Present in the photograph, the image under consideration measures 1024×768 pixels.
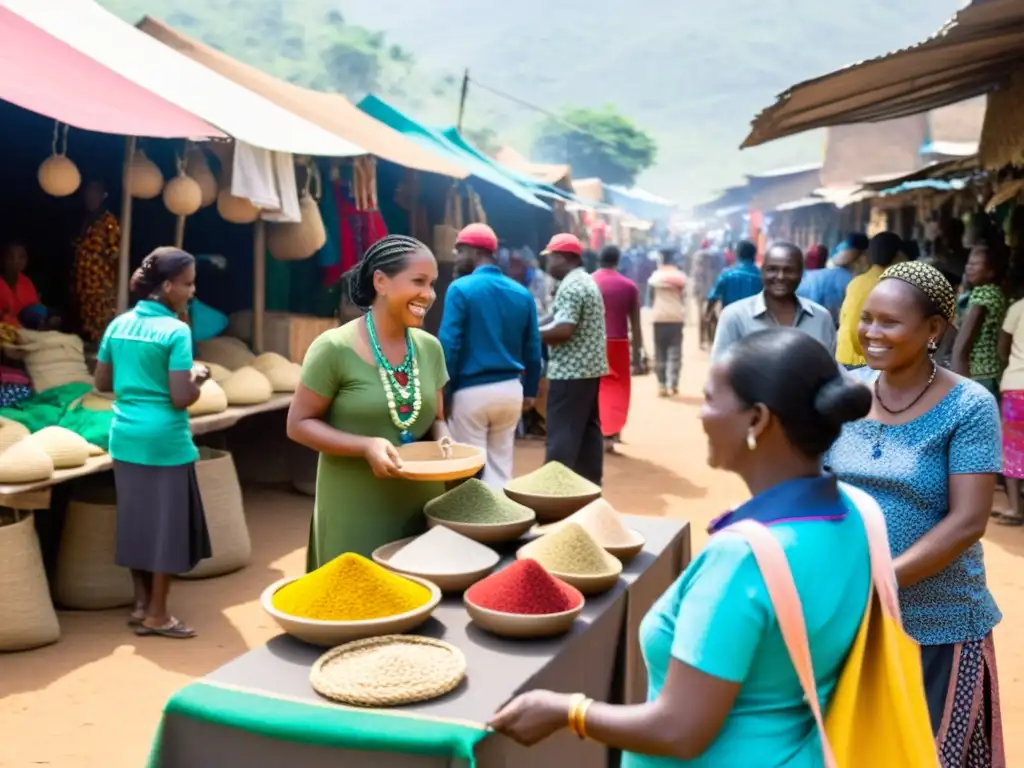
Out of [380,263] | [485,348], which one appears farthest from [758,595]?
[485,348]

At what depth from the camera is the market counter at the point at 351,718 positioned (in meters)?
1.76

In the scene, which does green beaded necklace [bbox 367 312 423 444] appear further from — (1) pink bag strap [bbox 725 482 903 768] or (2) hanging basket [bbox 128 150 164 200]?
(2) hanging basket [bbox 128 150 164 200]

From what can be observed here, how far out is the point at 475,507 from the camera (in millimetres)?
2867

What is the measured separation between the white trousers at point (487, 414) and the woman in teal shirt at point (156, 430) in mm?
1362

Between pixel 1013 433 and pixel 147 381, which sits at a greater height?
pixel 147 381

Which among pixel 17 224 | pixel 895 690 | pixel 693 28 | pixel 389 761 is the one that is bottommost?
pixel 389 761

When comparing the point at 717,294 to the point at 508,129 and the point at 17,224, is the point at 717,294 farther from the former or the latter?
the point at 508,129

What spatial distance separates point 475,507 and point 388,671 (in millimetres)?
997

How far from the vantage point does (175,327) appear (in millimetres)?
4234

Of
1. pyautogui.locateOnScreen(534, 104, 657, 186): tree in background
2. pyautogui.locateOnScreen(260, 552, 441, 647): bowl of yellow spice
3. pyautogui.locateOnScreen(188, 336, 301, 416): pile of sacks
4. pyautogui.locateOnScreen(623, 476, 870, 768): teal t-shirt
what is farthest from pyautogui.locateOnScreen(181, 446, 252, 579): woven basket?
pyautogui.locateOnScreen(534, 104, 657, 186): tree in background

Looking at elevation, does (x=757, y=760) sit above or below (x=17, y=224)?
below

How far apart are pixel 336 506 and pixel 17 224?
5402mm

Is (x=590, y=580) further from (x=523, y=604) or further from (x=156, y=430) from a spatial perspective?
(x=156, y=430)

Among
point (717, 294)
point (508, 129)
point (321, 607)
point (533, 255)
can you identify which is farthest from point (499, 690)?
point (508, 129)
